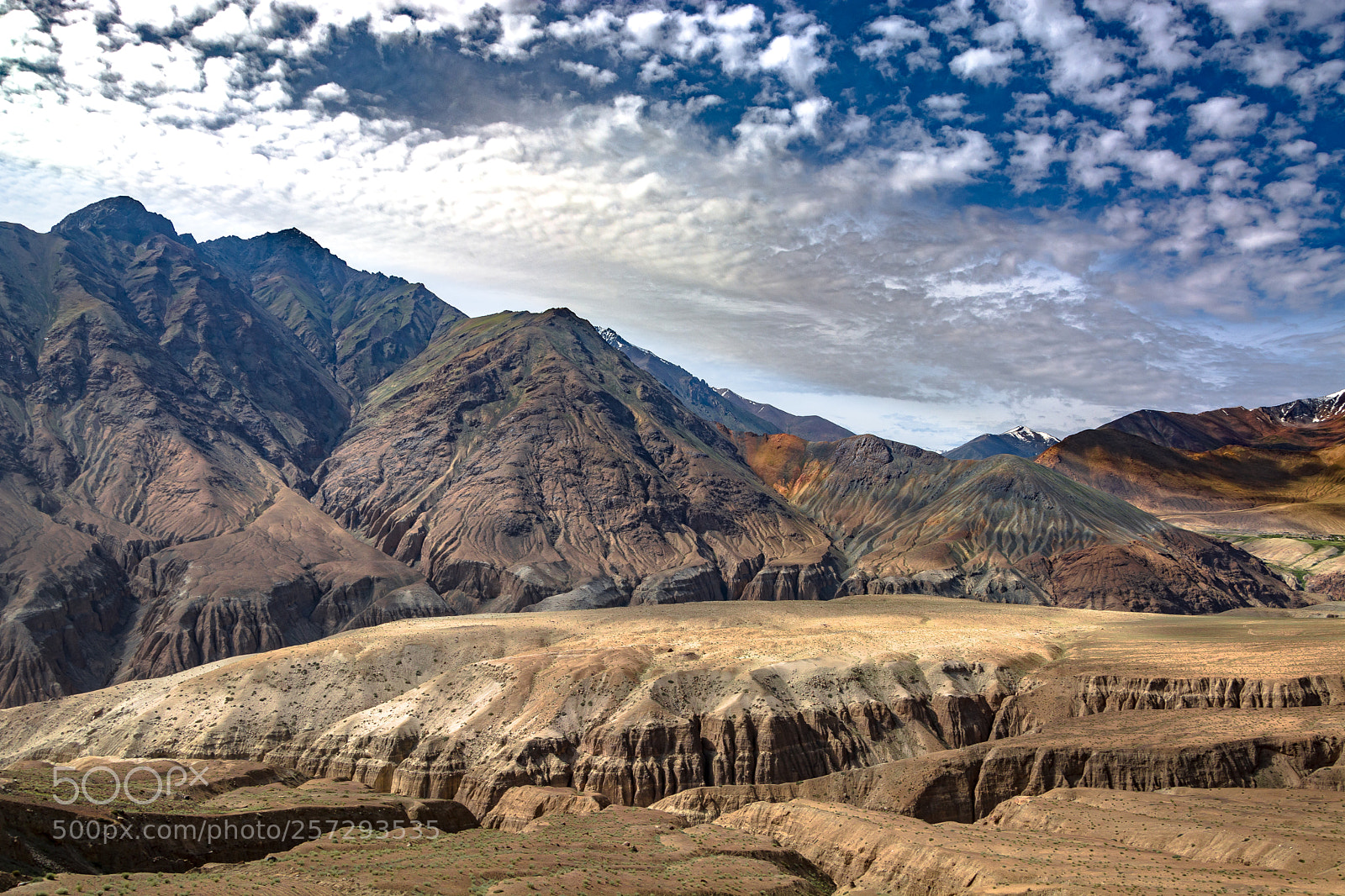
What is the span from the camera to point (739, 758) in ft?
272

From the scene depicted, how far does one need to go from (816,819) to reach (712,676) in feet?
92.6

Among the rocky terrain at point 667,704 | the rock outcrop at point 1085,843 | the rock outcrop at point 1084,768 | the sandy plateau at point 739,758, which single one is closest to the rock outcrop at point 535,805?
the sandy plateau at point 739,758

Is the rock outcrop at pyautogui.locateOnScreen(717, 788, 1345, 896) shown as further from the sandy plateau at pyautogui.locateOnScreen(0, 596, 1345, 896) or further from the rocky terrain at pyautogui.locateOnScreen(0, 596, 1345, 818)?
the rocky terrain at pyautogui.locateOnScreen(0, 596, 1345, 818)

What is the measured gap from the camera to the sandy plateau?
169 feet

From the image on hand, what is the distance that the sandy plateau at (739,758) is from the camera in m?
51.4

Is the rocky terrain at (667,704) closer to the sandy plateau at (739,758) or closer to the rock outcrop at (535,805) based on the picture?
Answer: the sandy plateau at (739,758)

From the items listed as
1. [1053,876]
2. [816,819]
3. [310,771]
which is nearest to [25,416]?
[310,771]

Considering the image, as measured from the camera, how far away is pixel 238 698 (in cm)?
9331

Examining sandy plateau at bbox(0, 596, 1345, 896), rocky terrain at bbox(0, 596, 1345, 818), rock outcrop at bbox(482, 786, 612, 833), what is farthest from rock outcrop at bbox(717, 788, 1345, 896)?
rock outcrop at bbox(482, 786, 612, 833)

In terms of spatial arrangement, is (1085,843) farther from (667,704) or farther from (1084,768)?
(667,704)

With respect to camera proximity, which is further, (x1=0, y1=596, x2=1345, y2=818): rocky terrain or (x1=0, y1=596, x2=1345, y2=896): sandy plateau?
(x1=0, y1=596, x2=1345, y2=818): rocky terrain

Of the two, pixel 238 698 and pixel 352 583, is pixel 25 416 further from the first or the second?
pixel 238 698

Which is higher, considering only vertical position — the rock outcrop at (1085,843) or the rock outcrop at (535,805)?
the rock outcrop at (1085,843)

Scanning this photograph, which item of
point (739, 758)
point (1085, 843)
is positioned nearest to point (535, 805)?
point (739, 758)
